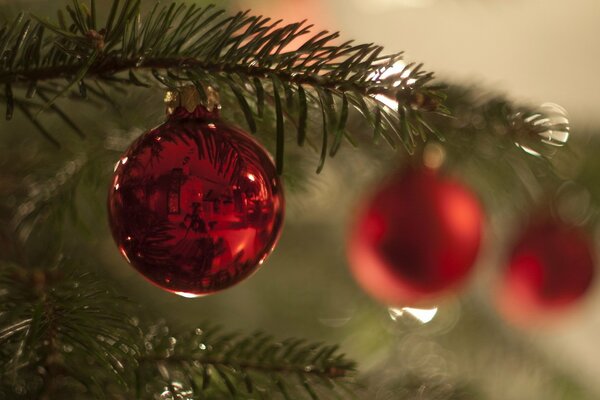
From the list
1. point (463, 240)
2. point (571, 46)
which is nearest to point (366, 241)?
point (463, 240)

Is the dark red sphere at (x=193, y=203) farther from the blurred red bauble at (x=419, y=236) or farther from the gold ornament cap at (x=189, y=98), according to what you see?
the blurred red bauble at (x=419, y=236)

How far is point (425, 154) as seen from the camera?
0.51m

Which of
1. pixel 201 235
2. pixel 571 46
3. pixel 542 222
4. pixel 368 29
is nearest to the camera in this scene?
pixel 201 235

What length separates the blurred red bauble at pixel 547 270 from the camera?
23.2 inches

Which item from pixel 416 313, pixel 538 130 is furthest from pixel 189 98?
pixel 416 313

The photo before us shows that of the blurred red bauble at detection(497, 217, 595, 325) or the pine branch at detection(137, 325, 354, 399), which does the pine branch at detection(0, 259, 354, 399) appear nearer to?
the pine branch at detection(137, 325, 354, 399)

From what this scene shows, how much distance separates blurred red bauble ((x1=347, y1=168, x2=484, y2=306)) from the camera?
472 millimetres

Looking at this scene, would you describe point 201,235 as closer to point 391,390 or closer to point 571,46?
point 391,390

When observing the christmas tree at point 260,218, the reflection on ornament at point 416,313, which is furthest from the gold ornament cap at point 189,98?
the reflection on ornament at point 416,313

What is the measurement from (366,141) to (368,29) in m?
0.87

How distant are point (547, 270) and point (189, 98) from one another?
408 millimetres

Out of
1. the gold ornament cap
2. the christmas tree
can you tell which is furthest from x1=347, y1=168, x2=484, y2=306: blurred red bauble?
the gold ornament cap

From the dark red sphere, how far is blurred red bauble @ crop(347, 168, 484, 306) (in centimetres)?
20

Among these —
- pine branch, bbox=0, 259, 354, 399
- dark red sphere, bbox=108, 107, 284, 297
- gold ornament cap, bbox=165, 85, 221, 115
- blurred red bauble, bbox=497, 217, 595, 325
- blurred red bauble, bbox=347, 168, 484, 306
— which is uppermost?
blurred red bauble, bbox=497, 217, 595, 325
